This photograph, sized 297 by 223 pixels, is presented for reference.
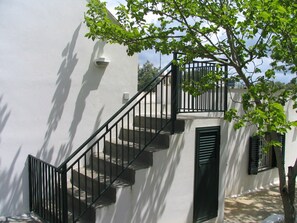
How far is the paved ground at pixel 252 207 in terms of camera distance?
5695 millimetres

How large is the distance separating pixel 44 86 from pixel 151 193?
2411mm

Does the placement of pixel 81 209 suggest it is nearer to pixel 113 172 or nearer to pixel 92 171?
pixel 92 171

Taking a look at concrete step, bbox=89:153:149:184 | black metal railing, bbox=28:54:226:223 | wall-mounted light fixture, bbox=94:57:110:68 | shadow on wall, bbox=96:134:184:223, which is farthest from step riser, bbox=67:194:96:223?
wall-mounted light fixture, bbox=94:57:110:68

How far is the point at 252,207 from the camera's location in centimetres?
643

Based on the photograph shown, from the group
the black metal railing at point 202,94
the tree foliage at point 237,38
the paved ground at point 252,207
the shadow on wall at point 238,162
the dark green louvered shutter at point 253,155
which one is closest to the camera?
the tree foliage at point 237,38

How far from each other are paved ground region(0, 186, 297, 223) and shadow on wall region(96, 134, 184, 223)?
149cm

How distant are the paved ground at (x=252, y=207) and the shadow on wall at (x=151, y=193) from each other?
1.49 meters

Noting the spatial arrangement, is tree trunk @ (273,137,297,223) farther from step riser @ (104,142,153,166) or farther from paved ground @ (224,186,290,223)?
step riser @ (104,142,153,166)

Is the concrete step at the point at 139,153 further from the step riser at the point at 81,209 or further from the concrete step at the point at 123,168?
the step riser at the point at 81,209

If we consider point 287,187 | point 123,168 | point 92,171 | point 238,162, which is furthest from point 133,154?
point 238,162

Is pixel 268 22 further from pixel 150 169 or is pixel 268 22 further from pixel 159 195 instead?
pixel 159 195

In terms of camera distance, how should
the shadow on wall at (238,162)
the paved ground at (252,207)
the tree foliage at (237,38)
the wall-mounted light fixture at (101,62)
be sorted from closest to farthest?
the tree foliage at (237,38) < the wall-mounted light fixture at (101,62) < the paved ground at (252,207) < the shadow on wall at (238,162)

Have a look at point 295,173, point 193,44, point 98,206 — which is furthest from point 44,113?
point 295,173

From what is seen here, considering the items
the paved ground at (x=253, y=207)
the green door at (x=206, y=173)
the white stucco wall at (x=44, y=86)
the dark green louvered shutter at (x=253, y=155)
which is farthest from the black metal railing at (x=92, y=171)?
the dark green louvered shutter at (x=253, y=155)
